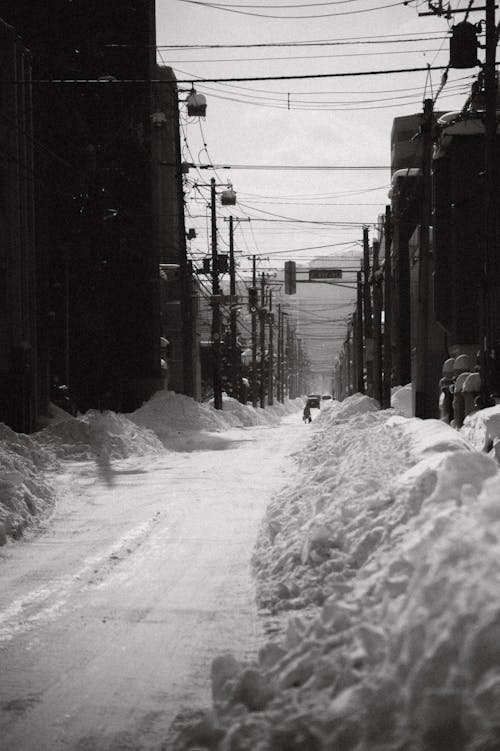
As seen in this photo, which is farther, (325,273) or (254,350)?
(254,350)

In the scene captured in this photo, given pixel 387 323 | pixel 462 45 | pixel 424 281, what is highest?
pixel 462 45

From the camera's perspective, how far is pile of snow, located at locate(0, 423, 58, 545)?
12250 mm

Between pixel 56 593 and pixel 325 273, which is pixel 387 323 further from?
pixel 56 593

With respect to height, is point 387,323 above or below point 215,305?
below

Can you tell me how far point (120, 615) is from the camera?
7840 millimetres

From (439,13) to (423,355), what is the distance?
27.4 feet

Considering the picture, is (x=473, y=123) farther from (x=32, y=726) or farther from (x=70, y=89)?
(x=32, y=726)

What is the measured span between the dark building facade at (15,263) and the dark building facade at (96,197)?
477cm

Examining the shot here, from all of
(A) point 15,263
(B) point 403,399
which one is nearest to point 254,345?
(B) point 403,399

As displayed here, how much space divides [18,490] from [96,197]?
28407 mm

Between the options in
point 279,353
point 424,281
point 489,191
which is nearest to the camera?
point 489,191

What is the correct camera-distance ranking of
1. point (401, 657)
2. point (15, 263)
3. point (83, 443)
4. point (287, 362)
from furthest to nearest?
point (287, 362), point (15, 263), point (83, 443), point (401, 657)

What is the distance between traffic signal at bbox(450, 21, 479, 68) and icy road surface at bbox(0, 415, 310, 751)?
1005cm

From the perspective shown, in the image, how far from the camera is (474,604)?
3.84 meters
